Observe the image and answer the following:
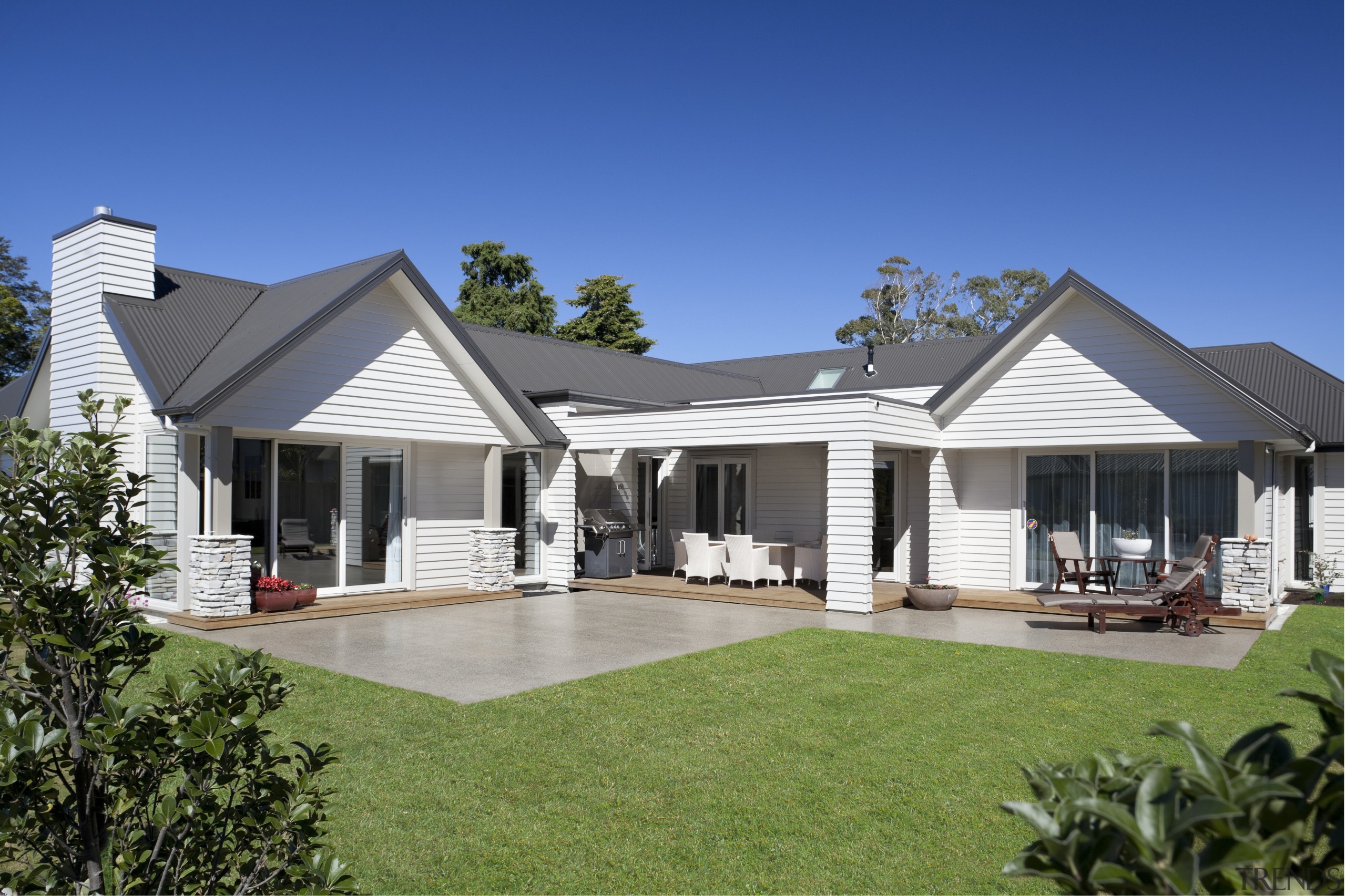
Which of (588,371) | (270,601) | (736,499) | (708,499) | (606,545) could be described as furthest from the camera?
(588,371)

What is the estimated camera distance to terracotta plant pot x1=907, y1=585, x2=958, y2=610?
15180 millimetres

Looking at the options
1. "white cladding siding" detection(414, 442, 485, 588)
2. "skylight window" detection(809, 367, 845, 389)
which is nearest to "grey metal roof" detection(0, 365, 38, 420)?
"white cladding siding" detection(414, 442, 485, 588)

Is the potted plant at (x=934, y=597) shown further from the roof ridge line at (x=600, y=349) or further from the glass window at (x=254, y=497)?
the roof ridge line at (x=600, y=349)

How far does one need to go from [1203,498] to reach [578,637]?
10.7 m

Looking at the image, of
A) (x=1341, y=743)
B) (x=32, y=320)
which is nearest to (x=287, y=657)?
(x=1341, y=743)

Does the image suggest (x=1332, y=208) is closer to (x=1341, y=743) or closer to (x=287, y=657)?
(x=1341, y=743)

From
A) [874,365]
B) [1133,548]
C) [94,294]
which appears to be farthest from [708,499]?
[94,294]

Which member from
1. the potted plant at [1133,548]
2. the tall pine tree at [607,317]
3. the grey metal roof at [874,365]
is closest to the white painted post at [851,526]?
the potted plant at [1133,548]

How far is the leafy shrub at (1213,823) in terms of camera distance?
1.29m

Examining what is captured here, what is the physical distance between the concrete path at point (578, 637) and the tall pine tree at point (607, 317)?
27032 mm

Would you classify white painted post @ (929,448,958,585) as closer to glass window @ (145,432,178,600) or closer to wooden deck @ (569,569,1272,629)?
wooden deck @ (569,569,1272,629)

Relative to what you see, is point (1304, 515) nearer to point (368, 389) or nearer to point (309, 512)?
point (368, 389)

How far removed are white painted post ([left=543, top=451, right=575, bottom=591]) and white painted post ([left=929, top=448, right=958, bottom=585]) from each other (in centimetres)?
696

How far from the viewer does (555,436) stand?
18.0 m
